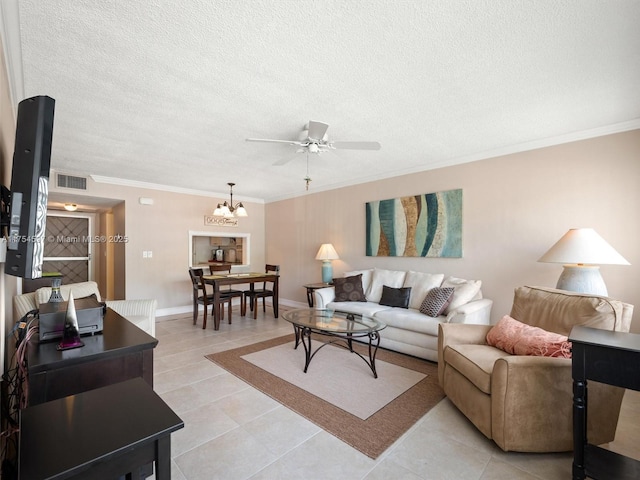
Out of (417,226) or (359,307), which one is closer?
(359,307)

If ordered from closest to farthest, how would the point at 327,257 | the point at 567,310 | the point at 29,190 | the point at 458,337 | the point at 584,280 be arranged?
the point at 29,190
the point at 567,310
the point at 458,337
the point at 584,280
the point at 327,257

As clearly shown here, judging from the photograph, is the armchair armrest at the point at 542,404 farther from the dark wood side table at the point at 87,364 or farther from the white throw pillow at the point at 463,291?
the dark wood side table at the point at 87,364

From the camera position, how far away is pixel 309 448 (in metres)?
1.88

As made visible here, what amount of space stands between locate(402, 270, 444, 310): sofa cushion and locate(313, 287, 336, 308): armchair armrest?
1111 millimetres

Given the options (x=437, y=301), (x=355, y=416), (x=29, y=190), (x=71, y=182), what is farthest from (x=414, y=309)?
(x=71, y=182)

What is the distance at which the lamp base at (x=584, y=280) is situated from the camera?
2.67m

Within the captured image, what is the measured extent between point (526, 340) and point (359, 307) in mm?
2162

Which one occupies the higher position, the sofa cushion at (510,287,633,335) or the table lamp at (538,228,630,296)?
the table lamp at (538,228,630,296)

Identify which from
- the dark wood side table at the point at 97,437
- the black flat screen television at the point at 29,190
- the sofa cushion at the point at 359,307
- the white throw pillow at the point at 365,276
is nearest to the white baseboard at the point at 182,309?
the white throw pillow at the point at 365,276

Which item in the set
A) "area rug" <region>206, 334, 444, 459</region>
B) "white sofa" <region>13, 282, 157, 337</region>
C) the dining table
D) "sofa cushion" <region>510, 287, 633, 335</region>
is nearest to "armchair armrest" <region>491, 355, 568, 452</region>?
"sofa cushion" <region>510, 287, 633, 335</region>

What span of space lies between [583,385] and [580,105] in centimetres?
236

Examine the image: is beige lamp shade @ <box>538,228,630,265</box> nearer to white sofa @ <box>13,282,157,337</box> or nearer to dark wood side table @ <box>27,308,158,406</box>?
dark wood side table @ <box>27,308,158,406</box>

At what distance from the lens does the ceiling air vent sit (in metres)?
4.56

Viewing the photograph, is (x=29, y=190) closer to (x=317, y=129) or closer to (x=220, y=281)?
(x=317, y=129)
